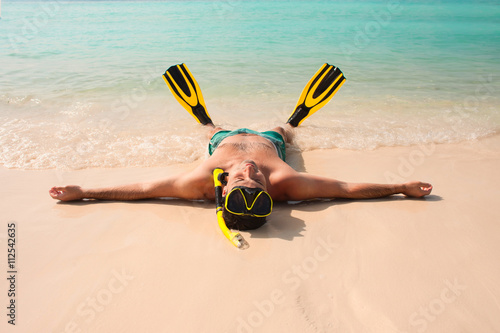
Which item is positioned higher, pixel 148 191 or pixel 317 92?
pixel 317 92

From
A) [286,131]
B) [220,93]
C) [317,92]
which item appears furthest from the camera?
[220,93]

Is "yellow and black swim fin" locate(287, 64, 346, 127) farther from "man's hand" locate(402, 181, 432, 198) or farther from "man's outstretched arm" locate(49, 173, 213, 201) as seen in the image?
"man's outstretched arm" locate(49, 173, 213, 201)

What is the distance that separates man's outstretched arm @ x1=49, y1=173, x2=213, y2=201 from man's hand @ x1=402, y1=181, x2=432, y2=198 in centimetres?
174

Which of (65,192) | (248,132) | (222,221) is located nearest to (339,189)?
(222,221)

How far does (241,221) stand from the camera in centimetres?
278

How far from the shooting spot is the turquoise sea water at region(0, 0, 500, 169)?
15.8 feet

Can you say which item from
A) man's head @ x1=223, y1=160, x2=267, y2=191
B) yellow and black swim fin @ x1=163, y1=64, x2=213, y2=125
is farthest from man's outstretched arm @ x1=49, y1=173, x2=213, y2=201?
yellow and black swim fin @ x1=163, y1=64, x2=213, y2=125

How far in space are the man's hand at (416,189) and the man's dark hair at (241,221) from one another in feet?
4.56

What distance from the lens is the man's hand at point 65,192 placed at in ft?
10.8

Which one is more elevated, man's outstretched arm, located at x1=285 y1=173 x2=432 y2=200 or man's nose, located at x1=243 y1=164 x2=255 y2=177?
man's nose, located at x1=243 y1=164 x2=255 y2=177

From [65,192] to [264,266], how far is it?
6.50ft

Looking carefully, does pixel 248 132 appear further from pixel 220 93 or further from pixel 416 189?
pixel 220 93

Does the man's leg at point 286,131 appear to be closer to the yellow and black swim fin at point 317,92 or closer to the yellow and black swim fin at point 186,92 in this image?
the yellow and black swim fin at point 317,92

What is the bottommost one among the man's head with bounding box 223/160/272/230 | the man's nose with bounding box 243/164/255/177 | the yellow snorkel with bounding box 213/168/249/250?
the yellow snorkel with bounding box 213/168/249/250
